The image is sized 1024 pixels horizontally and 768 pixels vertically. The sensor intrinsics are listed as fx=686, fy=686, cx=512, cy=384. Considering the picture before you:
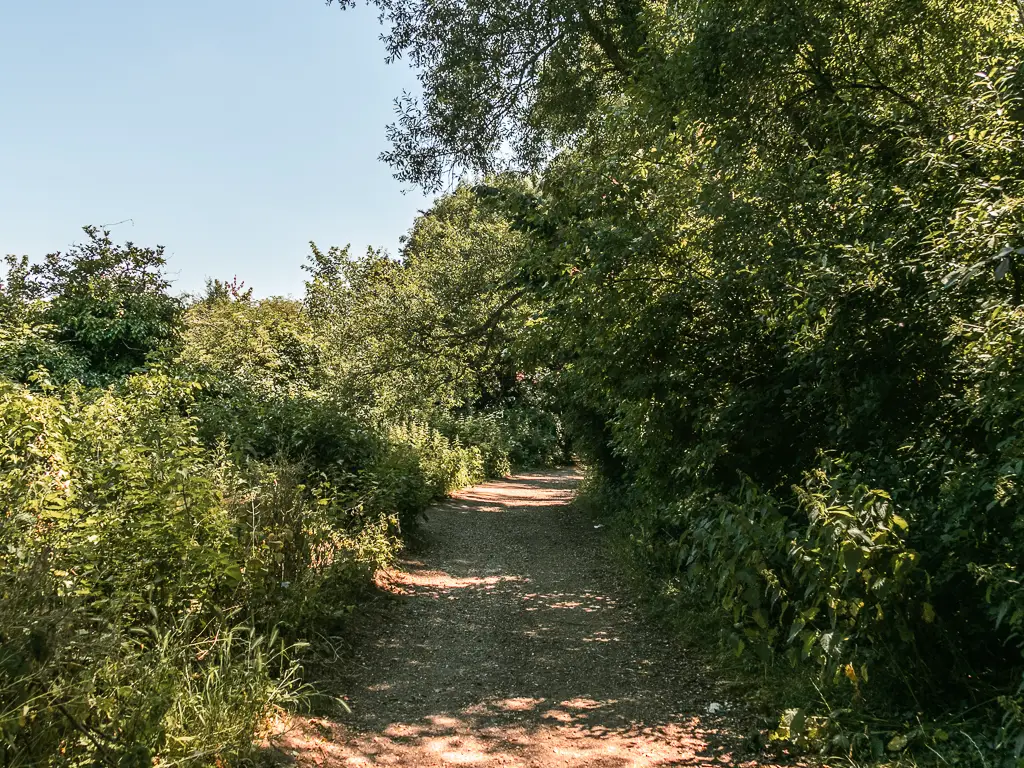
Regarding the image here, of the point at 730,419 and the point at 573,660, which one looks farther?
the point at 573,660

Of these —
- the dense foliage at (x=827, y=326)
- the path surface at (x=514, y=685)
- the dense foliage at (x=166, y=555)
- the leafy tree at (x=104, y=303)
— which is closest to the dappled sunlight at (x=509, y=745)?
the path surface at (x=514, y=685)

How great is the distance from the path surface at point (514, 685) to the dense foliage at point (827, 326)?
0.77m

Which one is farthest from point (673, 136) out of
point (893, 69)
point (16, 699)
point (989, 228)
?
point (16, 699)

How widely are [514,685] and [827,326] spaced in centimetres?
358

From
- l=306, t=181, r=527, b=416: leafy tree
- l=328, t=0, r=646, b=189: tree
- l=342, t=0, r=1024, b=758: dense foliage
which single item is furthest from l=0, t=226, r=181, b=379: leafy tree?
l=342, t=0, r=1024, b=758: dense foliage

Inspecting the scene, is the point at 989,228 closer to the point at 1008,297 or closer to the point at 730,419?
the point at 1008,297

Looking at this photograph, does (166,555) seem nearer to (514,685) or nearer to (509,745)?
(509,745)

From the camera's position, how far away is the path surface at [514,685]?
4285 millimetres

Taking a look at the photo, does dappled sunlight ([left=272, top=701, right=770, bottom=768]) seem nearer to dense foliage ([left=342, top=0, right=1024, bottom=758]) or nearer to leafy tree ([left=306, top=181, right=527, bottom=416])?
dense foliage ([left=342, top=0, right=1024, bottom=758])

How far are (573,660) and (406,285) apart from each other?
1209 cm

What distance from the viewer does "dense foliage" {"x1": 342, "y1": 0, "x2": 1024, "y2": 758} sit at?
3.54 meters

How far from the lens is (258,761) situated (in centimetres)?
379

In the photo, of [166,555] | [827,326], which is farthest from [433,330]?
[827,326]

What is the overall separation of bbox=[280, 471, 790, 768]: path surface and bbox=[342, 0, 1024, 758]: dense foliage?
0.77 meters
